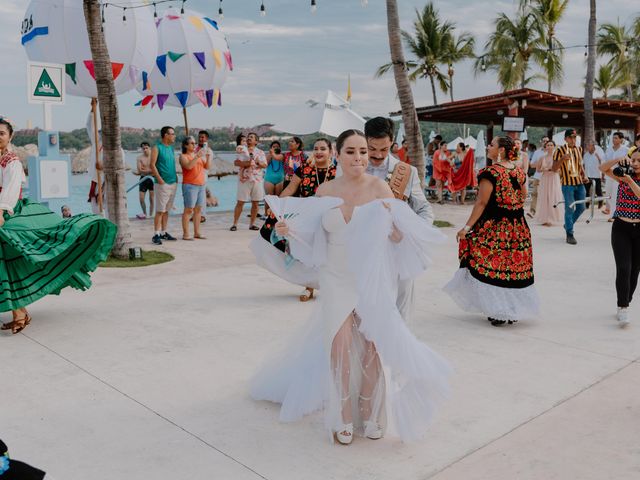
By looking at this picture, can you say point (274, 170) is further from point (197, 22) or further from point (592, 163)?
point (592, 163)

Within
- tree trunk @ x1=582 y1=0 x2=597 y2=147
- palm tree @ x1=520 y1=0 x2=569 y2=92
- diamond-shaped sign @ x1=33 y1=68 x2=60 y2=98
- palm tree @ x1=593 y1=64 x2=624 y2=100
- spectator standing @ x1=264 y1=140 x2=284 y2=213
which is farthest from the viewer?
palm tree @ x1=593 y1=64 x2=624 y2=100

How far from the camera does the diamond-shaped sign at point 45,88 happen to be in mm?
8039

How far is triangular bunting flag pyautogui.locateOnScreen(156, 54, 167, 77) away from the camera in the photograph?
14.4 meters

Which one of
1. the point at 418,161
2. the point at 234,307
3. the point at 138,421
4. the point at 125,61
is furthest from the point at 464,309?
the point at 125,61

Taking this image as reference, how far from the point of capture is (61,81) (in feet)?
27.0

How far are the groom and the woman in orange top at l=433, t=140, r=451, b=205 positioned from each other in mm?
13822

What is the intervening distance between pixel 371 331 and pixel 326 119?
12.0 m

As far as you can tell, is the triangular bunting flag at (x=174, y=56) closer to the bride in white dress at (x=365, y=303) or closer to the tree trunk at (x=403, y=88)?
the tree trunk at (x=403, y=88)

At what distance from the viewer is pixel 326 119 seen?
48.7 ft

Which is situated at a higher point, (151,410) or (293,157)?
(293,157)

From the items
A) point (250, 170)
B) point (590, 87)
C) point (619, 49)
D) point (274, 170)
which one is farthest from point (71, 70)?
point (619, 49)

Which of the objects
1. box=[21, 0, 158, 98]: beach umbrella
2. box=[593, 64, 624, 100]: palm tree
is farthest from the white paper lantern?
box=[593, 64, 624, 100]: palm tree

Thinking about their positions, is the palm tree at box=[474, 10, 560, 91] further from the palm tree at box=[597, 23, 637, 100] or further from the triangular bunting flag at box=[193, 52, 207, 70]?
the triangular bunting flag at box=[193, 52, 207, 70]

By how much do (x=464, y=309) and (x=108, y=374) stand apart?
3.20 m
